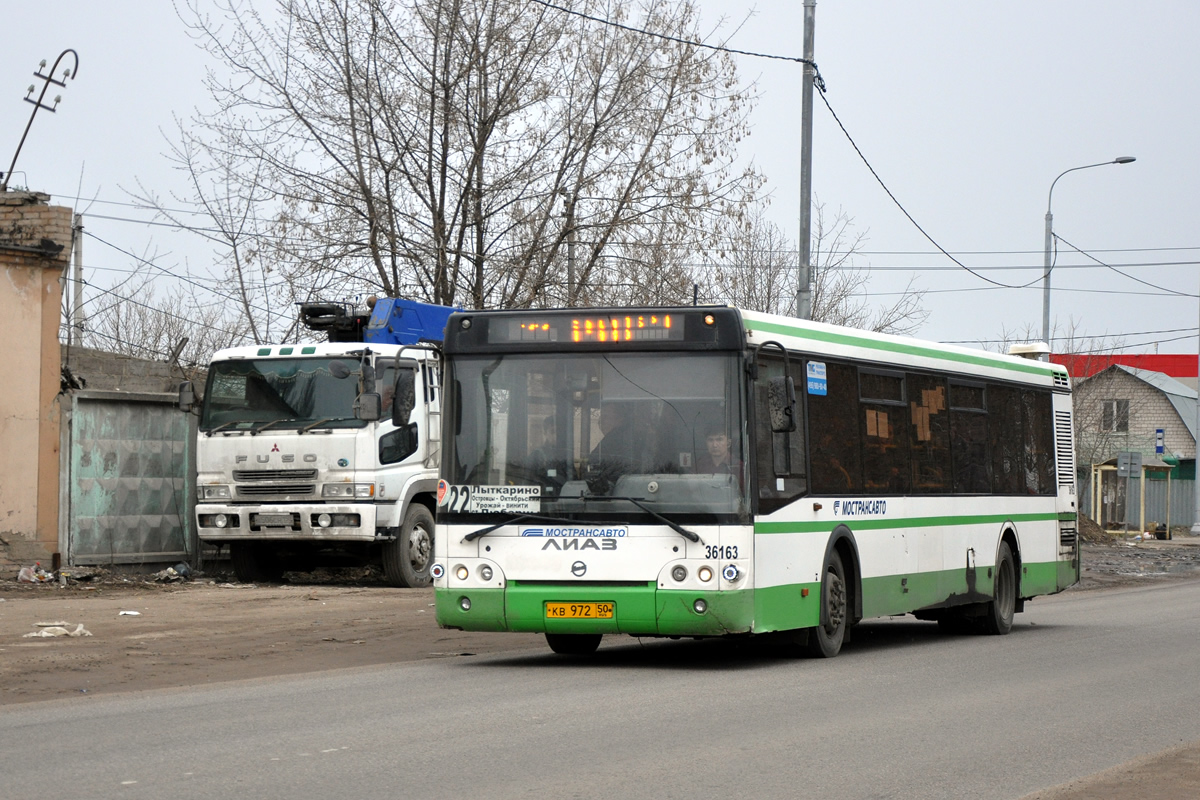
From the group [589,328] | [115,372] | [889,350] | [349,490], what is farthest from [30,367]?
[889,350]

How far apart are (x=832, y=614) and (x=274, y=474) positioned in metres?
9.42

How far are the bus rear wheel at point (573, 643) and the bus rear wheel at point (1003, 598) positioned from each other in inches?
207

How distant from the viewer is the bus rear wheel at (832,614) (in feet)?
45.3

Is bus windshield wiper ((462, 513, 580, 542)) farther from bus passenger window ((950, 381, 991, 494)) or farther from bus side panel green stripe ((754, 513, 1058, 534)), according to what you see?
bus passenger window ((950, 381, 991, 494))

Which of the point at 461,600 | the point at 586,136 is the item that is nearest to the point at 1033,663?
the point at 461,600

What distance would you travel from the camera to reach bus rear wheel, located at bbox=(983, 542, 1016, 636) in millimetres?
17578

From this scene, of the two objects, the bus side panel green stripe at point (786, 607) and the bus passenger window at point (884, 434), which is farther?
the bus passenger window at point (884, 434)

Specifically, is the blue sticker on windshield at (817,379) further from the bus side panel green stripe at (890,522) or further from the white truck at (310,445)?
the white truck at (310,445)

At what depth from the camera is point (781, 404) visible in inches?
501

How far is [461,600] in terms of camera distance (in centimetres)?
1283

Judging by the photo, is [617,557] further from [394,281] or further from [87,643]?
[394,281]

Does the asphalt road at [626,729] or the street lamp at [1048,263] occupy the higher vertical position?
the street lamp at [1048,263]

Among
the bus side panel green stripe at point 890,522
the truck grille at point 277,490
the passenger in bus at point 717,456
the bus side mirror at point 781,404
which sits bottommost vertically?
the bus side panel green stripe at point 890,522

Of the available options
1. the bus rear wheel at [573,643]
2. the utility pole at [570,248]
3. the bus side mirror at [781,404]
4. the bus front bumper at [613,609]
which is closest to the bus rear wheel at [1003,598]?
the bus rear wheel at [573,643]
